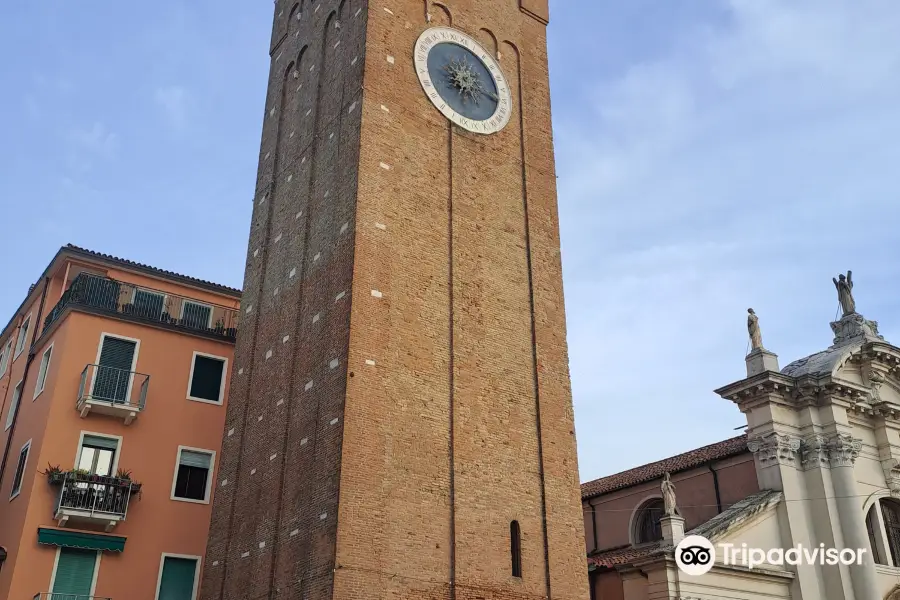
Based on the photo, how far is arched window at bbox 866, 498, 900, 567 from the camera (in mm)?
22922

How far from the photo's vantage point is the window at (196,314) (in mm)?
23594

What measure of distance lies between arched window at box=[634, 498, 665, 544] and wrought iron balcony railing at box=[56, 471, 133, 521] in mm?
14525

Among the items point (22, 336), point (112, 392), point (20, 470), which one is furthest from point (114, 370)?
point (22, 336)

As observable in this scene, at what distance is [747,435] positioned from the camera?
23.8m

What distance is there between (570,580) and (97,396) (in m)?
11.3

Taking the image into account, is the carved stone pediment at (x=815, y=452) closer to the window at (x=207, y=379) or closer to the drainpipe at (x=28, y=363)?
the window at (x=207, y=379)

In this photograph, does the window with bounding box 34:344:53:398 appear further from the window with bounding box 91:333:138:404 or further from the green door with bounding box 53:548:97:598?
the green door with bounding box 53:548:97:598

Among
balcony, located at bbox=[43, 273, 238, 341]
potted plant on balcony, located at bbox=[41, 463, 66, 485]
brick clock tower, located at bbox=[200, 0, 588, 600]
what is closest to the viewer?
brick clock tower, located at bbox=[200, 0, 588, 600]

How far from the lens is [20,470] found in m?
20.6

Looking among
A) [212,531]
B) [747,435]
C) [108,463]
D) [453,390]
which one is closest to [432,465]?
[453,390]

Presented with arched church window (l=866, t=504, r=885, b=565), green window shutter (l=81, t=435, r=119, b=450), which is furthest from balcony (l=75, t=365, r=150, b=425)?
arched church window (l=866, t=504, r=885, b=565)

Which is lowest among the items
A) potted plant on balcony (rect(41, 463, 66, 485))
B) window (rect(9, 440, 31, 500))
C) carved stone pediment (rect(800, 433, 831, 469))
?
potted plant on balcony (rect(41, 463, 66, 485))

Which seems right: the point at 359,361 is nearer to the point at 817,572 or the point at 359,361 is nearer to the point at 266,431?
the point at 266,431

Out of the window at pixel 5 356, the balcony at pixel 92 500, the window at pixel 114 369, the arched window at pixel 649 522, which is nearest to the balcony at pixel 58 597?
the balcony at pixel 92 500
